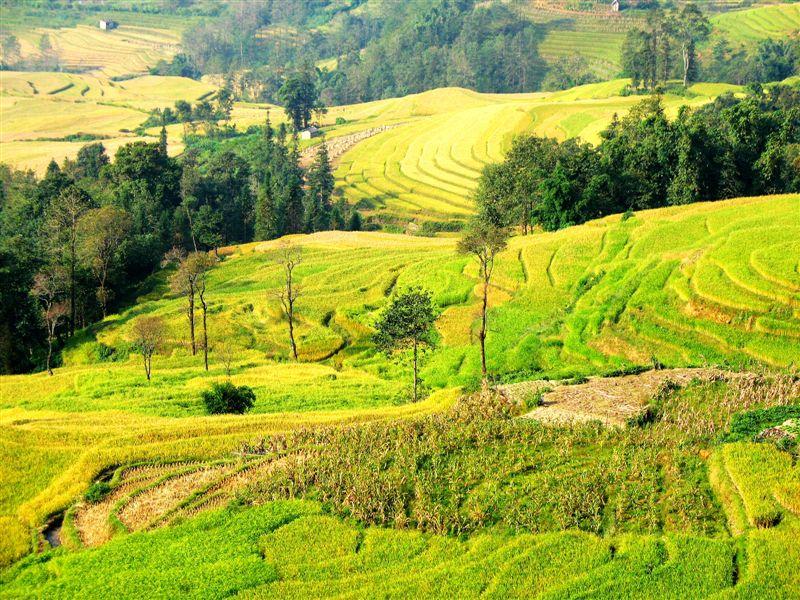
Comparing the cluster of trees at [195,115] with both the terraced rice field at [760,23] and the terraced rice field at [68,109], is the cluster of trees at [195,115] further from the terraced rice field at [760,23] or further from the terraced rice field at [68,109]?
the terraced rice field at [760,23]

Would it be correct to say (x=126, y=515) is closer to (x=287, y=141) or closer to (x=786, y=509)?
(x=786, y=509)

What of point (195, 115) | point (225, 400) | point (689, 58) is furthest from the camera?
point (195, 115)

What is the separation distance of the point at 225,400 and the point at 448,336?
14.7 m

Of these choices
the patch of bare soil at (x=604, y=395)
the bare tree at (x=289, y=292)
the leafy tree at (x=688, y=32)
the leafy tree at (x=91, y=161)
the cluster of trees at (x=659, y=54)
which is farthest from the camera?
the cluster of trees at (x=659, y=54)

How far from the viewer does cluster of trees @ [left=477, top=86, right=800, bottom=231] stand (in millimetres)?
57938

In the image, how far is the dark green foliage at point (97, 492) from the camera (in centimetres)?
2203

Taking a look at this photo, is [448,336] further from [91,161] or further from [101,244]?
[91,161]

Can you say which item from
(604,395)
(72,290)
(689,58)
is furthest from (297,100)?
(604,395)

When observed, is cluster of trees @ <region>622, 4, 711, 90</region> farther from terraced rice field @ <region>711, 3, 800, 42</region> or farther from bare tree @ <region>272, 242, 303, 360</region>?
bare tree @ <region>272, 242, 303, 360</region>

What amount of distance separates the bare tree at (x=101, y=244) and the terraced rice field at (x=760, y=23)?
14758cm

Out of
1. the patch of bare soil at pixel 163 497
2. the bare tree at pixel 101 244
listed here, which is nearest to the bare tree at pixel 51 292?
the bare tree at pixel 101 244

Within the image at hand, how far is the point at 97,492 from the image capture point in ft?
72.8

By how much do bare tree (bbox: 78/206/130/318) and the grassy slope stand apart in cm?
688

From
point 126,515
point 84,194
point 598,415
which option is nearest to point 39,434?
point 126,515
